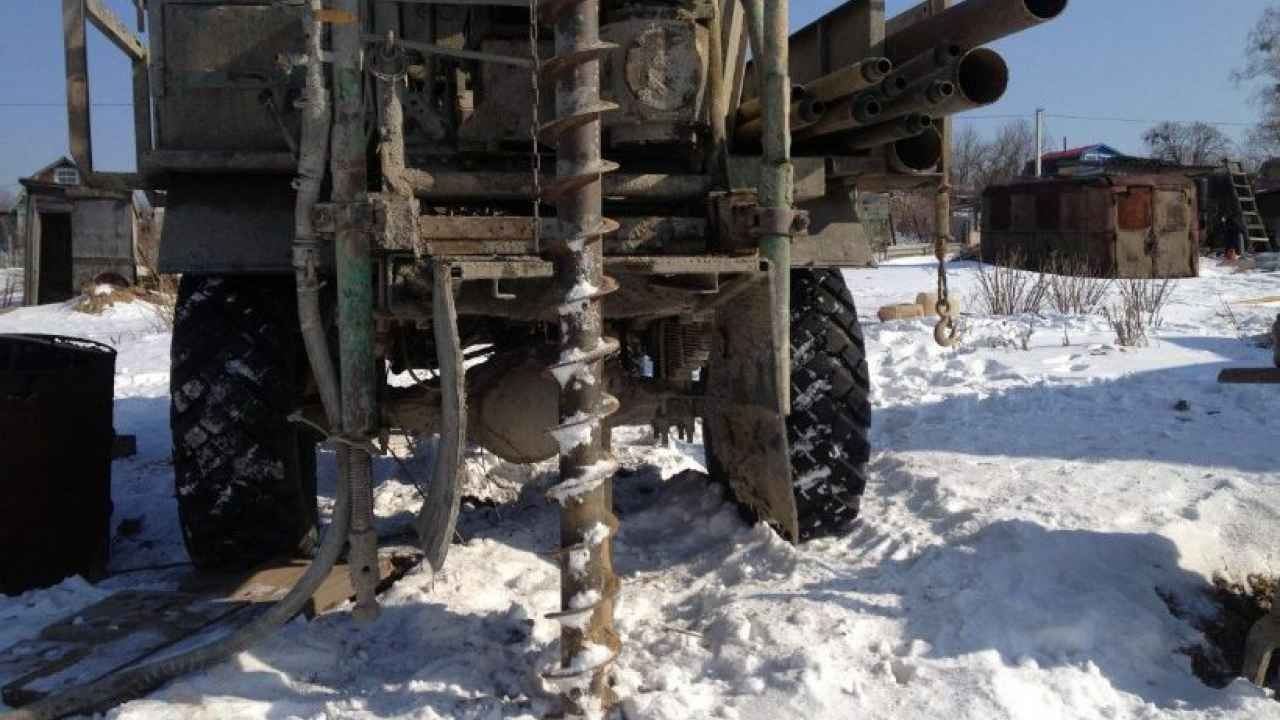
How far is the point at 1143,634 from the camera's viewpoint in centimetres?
313

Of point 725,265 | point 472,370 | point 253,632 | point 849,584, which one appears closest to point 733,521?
point 849,584

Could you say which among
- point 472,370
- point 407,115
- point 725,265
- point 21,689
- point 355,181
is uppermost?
point 407,115

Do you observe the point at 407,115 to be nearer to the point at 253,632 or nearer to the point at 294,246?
the point at 294,246

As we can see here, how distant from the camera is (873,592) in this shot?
358 centimetres

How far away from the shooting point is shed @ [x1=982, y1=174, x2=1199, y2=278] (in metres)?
16.2


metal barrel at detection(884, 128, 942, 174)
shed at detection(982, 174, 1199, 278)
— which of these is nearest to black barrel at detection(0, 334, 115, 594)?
metal barrel at detection(884, 128, 942, 174)

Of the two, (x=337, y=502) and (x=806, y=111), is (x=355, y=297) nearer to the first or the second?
(x=337, y=502)

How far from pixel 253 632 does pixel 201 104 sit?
5.94 ft

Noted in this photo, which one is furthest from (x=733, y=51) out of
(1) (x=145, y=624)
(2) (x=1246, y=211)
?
(2) (x=1246, y=211)

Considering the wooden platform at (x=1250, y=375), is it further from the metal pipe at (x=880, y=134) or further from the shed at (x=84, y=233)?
the shed at (x=84, y=233)

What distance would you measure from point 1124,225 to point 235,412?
604 inches

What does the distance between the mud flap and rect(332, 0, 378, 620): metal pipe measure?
1.15 metres

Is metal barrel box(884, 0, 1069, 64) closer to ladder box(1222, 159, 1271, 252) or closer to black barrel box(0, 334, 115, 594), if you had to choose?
black barrel box(0, 334, 115, 594)

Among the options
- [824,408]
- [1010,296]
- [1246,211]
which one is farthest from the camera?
[1246,211]
